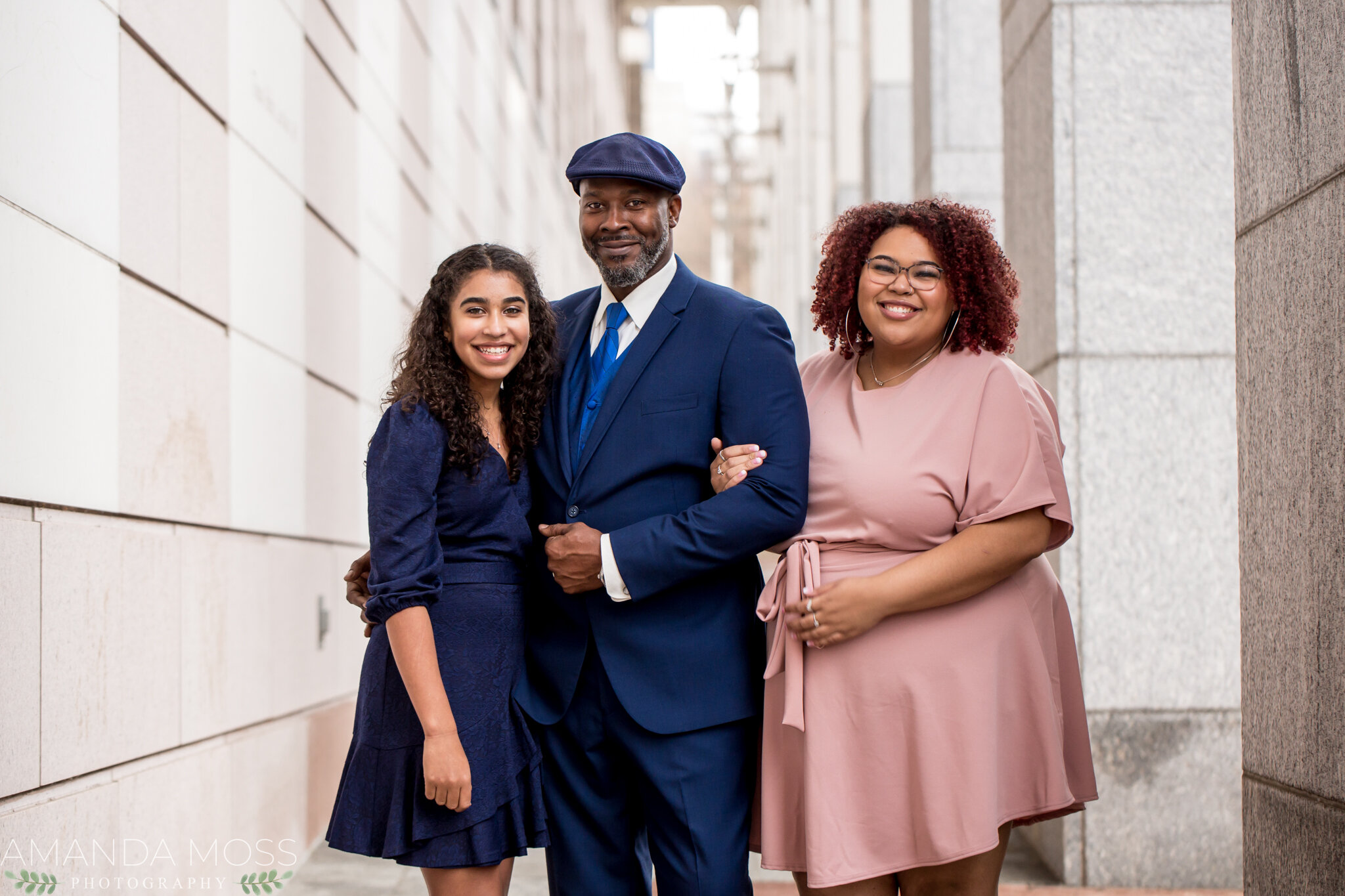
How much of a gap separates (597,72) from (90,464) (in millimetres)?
28106

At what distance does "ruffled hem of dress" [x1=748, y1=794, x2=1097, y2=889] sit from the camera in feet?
8.15

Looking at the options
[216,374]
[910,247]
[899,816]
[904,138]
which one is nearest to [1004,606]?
[899,816]

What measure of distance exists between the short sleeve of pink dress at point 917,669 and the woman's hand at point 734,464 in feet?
0.64

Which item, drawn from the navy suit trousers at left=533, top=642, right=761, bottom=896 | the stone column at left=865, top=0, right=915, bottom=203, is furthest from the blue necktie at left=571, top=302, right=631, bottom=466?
the stone column at left=865, top=0, right=915, bottom=203

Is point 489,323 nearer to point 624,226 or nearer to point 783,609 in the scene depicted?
point 624,226

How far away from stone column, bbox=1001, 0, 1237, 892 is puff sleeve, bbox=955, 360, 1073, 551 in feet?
6.08

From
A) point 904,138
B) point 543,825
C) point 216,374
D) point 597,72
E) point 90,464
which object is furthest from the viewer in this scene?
point 597,72

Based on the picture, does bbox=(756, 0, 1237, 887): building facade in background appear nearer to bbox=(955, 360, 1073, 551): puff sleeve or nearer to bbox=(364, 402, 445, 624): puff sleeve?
Answer: bbox=(955, 360, 1073, 551): puff sleeve

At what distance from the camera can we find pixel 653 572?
101 inches

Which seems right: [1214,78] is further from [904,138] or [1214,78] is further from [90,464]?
[904,138]

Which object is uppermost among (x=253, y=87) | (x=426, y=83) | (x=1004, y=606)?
(x=426, y=83)

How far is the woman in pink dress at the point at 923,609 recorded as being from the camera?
8.29ft

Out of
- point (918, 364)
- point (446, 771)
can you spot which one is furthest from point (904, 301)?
point (446, 771)

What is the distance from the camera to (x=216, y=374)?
13.1 feet
